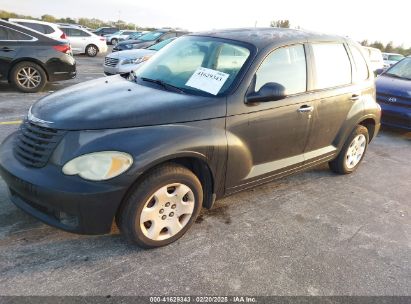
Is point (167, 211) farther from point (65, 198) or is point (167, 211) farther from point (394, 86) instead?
point (394, 86)

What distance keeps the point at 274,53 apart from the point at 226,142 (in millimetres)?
1040

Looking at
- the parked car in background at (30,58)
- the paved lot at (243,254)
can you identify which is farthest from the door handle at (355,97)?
the parked car in background at (30,58)

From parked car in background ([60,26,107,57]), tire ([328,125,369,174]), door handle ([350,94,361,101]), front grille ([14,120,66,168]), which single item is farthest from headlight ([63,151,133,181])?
parked car in background ([60,26,107,57])

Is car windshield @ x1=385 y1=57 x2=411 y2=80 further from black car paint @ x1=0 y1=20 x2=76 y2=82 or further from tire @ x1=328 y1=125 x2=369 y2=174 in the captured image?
black car paint @ x1=0 y1=20 x2=76 y2=82

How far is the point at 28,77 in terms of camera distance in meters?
8.12

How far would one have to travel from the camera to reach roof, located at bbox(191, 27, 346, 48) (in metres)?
3.51

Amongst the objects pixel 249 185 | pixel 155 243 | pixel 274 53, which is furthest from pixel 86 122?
pixel 274 53

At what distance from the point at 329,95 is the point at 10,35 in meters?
6.97

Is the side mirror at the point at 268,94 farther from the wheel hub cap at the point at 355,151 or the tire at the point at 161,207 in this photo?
the wheel hub cap at the point at 355,151

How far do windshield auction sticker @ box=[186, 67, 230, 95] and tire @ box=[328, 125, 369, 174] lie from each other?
208 centimetres

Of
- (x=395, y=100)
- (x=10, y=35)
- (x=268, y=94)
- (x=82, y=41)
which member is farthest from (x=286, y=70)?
(x=82, y=41)

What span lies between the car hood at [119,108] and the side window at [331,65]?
4.53 ft

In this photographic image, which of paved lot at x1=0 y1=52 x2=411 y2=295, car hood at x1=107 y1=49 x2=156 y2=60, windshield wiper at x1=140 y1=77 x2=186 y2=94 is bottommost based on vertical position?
paved lot at x1=0 y1=52 x2=411 y2=295

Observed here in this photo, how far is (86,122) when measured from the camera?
2.64 m
